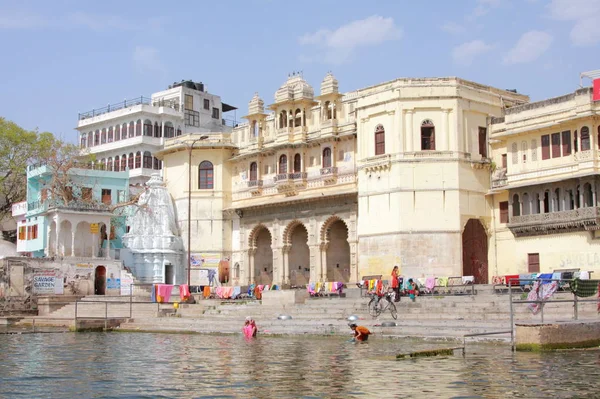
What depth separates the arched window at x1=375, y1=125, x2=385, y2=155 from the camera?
4197 centimetres

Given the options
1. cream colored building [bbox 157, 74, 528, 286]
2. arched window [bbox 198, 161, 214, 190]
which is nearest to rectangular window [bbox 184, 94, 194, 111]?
cream colored building [bbox 157, 74, 528, 286]

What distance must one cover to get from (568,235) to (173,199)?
1009 inches

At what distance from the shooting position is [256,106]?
168 ft

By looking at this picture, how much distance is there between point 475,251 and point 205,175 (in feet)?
62.8

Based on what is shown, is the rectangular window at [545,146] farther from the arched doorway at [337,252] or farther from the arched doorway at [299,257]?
the arched doorway at [299,257]

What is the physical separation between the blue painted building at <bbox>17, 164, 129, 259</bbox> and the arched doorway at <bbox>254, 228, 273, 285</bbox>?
28.1 feet

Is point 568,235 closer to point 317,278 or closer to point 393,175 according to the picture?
point 393,175

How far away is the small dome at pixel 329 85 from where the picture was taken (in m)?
46.6

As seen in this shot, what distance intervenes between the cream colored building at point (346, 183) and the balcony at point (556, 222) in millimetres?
2419

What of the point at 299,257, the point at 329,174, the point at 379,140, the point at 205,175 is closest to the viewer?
the point at 379,140

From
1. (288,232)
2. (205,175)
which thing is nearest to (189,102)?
(205,175)

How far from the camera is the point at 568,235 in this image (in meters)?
37.1

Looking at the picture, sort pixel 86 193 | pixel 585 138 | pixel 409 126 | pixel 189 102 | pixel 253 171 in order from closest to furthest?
pixel 585 138 < pixel 409 126 < pixel 253 171 < pixel 86 193 < pixel 189 102

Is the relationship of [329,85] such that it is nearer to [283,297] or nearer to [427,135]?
[427,135]
